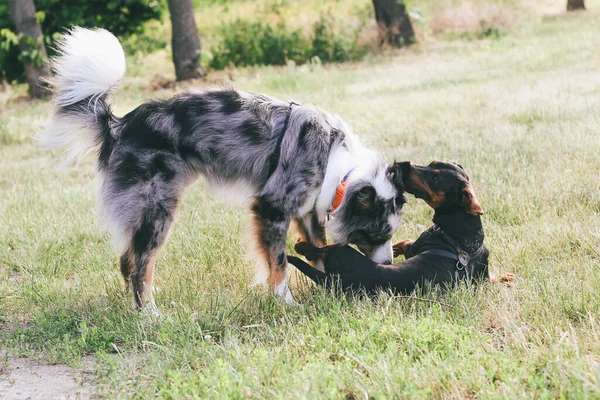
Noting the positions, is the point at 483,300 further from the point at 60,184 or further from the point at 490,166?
the point at 60,184

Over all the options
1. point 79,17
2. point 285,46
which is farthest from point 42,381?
point 79,17

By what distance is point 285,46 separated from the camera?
16719 millimetres

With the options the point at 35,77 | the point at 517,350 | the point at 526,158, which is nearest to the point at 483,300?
the point at 517,350

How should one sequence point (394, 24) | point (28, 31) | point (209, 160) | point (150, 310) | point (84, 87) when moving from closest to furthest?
point (150, 310), point (84, 87), point (209, 160), point (28, 31), point (394, 24)

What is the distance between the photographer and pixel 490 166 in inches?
256

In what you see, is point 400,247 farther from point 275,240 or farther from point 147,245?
point 147,245

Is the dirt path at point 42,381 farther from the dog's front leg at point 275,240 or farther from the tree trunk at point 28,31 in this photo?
the tree trunk at point 28,31

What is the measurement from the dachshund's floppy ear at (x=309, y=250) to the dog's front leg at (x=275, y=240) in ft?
0.77

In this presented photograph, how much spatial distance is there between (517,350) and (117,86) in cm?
307

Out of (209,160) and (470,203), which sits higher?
(209,160)

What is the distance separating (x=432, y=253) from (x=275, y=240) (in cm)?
107

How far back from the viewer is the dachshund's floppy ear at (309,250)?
4438 mm

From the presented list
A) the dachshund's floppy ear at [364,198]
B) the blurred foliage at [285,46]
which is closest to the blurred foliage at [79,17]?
the blurred foliage at [285,46]

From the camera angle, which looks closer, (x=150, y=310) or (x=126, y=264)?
(x=150, y=310)
